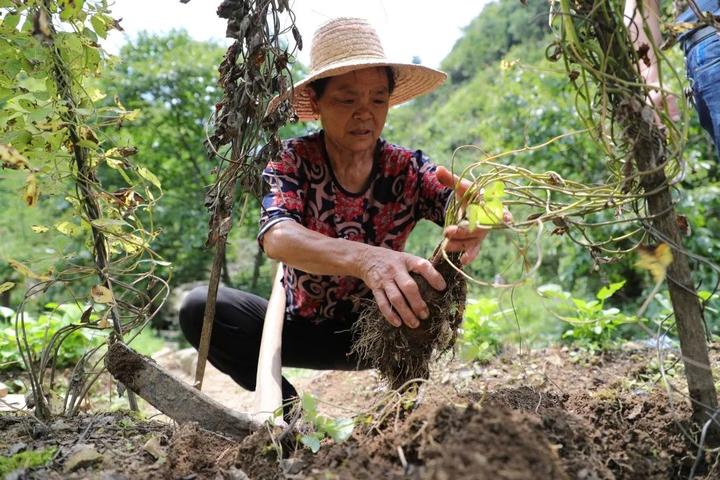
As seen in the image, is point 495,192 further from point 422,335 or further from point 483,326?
point 483,326

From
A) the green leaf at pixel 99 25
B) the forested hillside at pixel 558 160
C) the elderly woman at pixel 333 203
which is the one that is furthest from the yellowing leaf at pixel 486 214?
the green leaf at pixel 99 25

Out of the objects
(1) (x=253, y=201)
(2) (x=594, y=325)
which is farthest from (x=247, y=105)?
(1) (x=253, y=201)

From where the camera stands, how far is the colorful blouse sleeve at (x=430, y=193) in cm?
240

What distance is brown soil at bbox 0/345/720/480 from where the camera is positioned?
3.45ft

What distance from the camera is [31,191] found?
1640 mm

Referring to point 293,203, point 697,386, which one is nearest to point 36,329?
point 293,203

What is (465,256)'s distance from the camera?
188 cm

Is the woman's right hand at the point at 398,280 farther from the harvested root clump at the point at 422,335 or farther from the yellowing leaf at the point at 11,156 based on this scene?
the yellowing leaf at the point at 11,156

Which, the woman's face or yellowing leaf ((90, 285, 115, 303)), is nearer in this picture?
yellowing leaf ((90, 285, 115, 303))

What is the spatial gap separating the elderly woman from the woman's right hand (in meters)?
0.10

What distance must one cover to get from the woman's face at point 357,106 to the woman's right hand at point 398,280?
25.8 inches

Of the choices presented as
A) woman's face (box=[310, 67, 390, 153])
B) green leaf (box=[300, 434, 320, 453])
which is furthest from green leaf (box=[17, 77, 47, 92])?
green leaf (box=[300, 434, 320, 453])

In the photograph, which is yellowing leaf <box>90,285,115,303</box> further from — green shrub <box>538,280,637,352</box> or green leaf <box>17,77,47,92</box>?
green shrub <box>538,280,637,352</box>

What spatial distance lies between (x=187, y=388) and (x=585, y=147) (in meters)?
4.54
